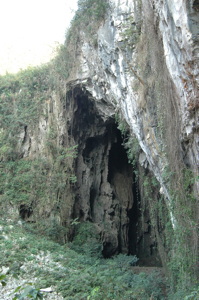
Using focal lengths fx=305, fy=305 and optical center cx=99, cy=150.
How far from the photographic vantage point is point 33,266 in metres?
6.89

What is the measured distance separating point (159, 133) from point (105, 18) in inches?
188

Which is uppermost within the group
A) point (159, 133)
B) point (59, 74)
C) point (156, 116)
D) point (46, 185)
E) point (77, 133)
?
point (59, 74)

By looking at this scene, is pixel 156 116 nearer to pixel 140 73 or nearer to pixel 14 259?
pixel 140 73

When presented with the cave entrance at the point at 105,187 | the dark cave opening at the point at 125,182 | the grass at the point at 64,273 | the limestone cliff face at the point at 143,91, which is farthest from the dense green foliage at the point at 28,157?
the dark cave opening at the point at 125,182

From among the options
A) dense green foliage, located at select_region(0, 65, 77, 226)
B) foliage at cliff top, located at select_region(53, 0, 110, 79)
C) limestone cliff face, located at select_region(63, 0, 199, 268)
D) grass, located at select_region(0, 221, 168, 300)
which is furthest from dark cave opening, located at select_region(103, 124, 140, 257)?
grass, located at select_region(0, 221, 168, 300)

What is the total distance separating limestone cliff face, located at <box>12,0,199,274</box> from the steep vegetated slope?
0.11 feet

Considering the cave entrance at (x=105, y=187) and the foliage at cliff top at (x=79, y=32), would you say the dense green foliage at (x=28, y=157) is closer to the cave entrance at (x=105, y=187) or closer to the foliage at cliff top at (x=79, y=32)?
the foliage at cliff top at (x=79, y=32)

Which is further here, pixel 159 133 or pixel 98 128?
pixel 98 128

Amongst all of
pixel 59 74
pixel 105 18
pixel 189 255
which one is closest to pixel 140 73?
pixel 105 18

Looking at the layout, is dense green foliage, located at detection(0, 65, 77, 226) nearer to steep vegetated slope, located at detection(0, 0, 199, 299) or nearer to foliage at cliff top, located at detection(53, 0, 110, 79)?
steep vegetated slope, located at detection(0, 0, 199, 299)

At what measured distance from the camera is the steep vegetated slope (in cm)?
572

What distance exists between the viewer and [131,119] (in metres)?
8.67

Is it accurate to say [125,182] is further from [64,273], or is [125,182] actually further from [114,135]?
[64,273]

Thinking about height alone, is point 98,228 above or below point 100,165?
below
